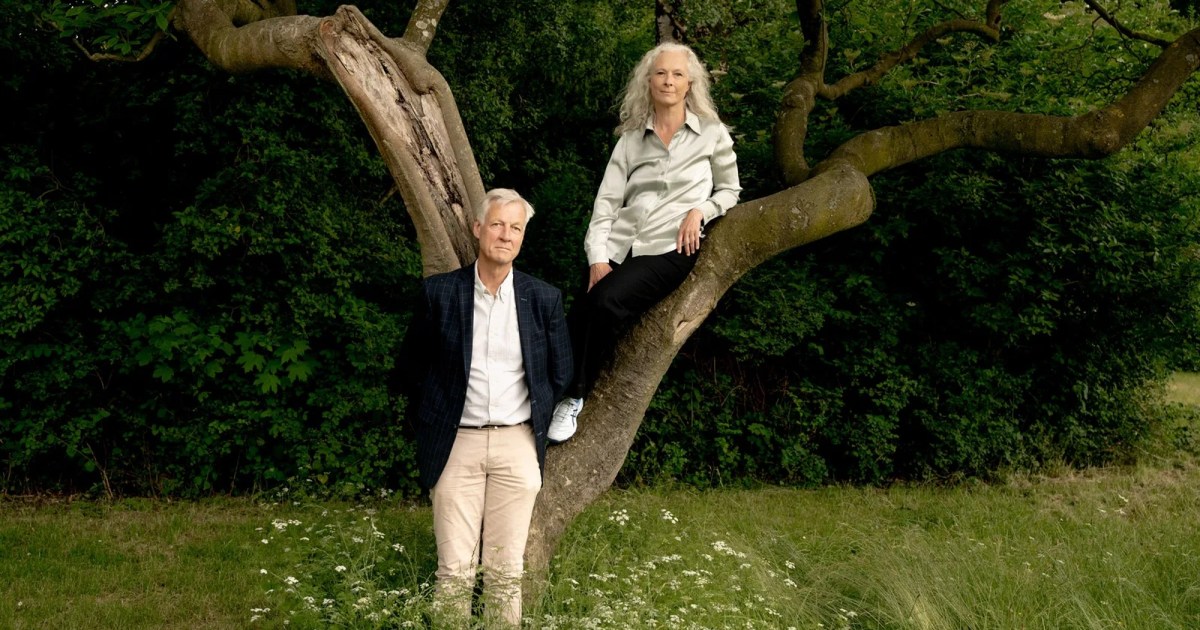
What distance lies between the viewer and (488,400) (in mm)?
3889

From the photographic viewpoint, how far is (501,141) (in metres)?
9.03

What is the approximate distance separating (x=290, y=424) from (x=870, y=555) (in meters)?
4.32

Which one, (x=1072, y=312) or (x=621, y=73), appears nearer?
(x=1072, y=312)

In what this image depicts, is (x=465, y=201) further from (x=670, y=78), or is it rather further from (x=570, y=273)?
(x=570, y=273)

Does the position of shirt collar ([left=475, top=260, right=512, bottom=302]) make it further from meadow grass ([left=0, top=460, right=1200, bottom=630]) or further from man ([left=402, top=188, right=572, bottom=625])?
meadow grass ([left=0, top=460, right=1200, bottom=630])

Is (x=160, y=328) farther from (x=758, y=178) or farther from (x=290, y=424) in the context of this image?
(x=758, y=178)

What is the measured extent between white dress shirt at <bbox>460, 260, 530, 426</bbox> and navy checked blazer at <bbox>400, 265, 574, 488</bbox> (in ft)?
0.11

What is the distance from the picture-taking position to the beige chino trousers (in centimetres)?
390

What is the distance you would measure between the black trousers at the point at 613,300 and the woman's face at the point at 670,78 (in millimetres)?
684

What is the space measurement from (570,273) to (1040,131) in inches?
158

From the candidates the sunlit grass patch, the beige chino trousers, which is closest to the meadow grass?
the beige chino trousers

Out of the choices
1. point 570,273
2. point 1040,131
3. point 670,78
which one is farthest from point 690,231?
point 570,273

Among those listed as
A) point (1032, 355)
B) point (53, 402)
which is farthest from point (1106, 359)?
point (53, 402)

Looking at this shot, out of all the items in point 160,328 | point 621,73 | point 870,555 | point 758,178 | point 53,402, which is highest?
→ point 621,73
